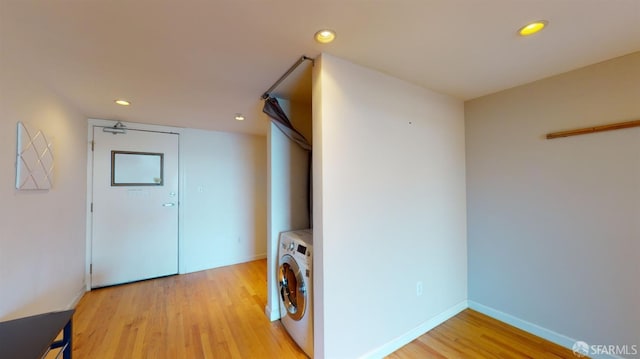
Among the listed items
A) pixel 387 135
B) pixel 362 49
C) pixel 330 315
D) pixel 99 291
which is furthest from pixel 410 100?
pixel 99 291

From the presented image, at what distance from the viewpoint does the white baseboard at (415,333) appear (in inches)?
71.7

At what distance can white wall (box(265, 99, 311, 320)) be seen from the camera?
234 centimetres

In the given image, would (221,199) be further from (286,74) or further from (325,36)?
(325,36)

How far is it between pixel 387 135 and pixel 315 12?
104 centimetres

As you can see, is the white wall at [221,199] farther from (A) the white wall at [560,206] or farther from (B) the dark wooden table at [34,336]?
(A) the white wall at [560,206]

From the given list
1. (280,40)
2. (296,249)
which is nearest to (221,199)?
(296,249)

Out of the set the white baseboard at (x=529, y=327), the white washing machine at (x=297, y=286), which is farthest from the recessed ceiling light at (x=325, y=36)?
the white baseboard at (x=529, y=327)

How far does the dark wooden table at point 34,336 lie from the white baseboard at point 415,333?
1783 millimetres

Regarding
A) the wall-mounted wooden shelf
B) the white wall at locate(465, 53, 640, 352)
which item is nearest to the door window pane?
the white wall at locate(465, 53, 640, 352)

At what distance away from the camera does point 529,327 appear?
6.87 ft

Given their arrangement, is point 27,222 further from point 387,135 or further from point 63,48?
point 387,135

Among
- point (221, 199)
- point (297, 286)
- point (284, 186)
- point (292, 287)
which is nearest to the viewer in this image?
point (297, 286)

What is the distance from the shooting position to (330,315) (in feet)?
5.25

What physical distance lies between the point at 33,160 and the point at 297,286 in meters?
2.26
